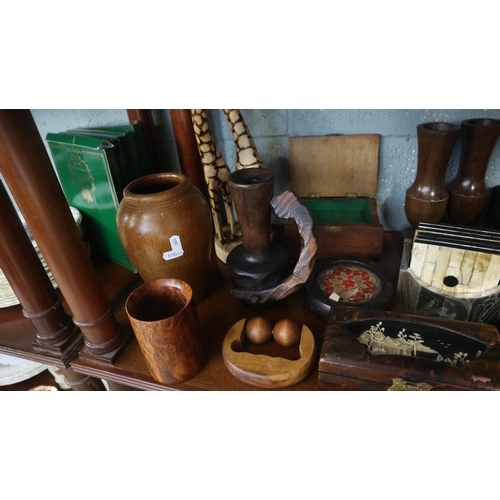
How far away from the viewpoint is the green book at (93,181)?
0.79 m

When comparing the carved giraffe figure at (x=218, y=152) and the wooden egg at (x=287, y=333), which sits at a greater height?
the carved giraffe figure at (x=218, y=152)

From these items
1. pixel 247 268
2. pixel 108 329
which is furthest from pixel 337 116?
pixel 108 329

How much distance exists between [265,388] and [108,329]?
0.95 feet

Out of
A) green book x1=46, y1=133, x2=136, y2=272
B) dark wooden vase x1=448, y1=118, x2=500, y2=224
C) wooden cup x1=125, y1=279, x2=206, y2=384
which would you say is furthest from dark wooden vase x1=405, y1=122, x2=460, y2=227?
green book x1=46, y1=133, x2=136, y2=272

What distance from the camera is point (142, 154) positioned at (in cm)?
90

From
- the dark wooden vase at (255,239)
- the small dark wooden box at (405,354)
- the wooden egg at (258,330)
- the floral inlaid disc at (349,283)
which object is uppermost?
the dark wooden vase at (255,239)

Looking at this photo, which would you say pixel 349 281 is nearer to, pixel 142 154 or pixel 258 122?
pixel 258 122

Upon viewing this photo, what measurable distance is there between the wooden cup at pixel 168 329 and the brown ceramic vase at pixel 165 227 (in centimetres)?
7

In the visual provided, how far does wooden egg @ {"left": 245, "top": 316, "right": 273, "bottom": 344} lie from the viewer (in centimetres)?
67

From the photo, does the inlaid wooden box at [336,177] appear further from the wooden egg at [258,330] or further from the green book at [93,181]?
the green book at [93,181]

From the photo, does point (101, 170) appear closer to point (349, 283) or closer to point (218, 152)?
point (218, 152)

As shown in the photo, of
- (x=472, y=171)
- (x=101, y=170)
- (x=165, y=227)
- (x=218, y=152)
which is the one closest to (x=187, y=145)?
(x=218, y=152)

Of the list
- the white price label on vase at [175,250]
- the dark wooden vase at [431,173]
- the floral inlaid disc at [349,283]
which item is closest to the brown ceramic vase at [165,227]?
the white price label on vase at [175,250]

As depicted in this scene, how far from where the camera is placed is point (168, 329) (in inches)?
22.0
